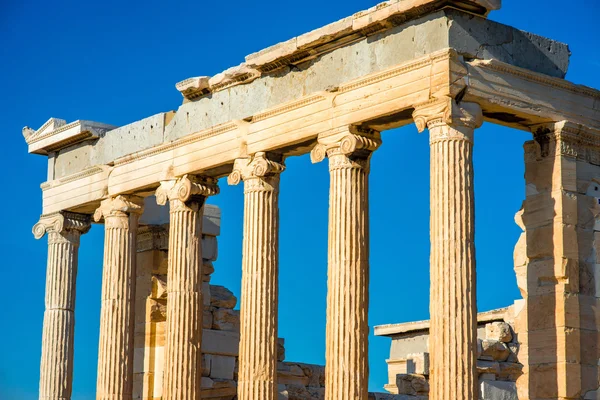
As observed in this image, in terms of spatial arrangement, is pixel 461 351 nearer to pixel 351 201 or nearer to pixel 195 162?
pixel 351 201

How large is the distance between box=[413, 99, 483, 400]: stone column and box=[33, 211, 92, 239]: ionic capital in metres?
11.6

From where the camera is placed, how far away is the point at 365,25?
27.2m

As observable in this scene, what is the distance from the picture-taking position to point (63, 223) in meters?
34.8

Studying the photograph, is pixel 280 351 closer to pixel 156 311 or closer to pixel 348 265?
pixel 156 311

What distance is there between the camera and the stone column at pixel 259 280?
2891 cm

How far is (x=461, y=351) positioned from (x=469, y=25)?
5.74 m

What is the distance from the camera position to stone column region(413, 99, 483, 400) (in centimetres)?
2508

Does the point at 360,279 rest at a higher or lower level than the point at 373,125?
lower

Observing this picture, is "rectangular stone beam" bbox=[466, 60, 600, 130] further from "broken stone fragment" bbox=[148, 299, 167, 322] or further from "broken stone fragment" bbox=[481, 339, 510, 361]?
"broken stone fragment" bbox=[148, 299, 167, 322]

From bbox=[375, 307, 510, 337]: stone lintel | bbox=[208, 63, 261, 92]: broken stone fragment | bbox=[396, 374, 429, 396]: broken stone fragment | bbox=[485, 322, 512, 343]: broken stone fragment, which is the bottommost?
bbox=[396, 374, 429, 396]: broken stone fragment

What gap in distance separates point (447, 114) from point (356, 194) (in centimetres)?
285

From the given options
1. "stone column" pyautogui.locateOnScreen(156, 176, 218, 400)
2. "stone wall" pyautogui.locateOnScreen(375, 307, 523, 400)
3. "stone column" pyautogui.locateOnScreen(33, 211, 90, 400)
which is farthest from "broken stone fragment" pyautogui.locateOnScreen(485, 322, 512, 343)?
"stone column" pyautogui.locateOnScreen(33, 211, 90, 400)

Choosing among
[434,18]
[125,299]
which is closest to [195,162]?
[125,299]

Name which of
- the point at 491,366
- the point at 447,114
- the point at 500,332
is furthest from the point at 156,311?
the point at 447,114
